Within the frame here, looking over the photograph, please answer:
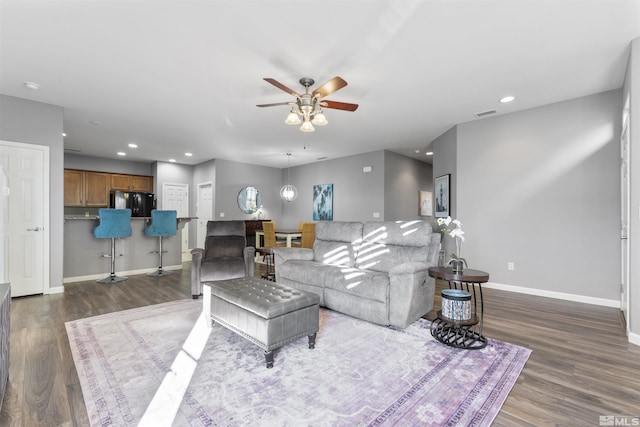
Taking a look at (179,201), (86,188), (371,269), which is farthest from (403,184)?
(86,188)

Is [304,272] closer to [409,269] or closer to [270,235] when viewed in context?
[409,269]

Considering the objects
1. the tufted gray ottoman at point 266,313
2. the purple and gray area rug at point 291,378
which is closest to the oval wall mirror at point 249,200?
the purple and gray area rug at point 291,378

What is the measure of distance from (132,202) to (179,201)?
1312 mm

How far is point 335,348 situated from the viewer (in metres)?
2.35

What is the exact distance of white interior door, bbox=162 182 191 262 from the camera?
8.09 metres

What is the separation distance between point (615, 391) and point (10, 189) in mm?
6418

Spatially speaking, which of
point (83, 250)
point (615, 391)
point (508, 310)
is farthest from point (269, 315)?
point (83, 250)

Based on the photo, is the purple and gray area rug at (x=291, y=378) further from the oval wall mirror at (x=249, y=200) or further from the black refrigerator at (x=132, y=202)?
the oval wall mirror at (x=249, y=200)

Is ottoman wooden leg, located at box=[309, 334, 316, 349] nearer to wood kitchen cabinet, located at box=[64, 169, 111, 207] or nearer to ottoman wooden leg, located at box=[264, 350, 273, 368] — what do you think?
ottoman wooden leg, located at box=[264, 350, 273, 368]

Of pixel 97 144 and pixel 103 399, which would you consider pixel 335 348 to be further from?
pixel 97 144

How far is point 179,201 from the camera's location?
331 inches

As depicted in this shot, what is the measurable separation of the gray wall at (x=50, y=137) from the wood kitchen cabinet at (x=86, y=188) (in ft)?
13.3

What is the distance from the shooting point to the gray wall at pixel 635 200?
248cm

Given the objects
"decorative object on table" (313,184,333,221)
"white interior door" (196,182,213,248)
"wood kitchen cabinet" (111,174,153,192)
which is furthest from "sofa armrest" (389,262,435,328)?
"wood kitchen cabinet" (111,174,153,192)
